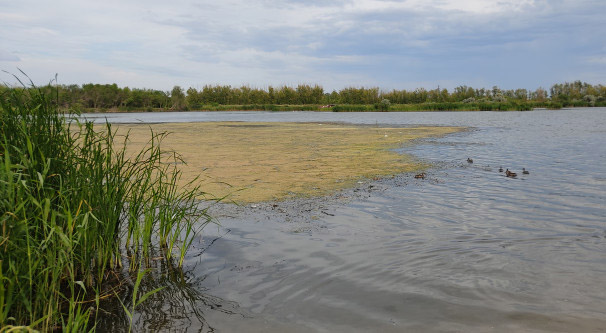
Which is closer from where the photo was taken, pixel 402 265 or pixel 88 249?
pixel 88 249

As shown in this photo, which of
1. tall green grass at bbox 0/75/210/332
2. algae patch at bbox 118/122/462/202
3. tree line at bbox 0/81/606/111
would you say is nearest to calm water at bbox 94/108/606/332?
tall green grass at bbox 0/75/210/332

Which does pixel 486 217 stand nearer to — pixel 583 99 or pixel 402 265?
pixel 402 265

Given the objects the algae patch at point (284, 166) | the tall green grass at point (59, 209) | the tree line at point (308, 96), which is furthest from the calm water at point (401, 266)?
the tree line at point (308, 96)

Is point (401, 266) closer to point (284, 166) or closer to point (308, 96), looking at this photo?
point (284, 166)

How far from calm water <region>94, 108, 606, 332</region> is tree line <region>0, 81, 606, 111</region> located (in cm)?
4751

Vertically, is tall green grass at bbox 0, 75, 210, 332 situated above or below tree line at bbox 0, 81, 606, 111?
below

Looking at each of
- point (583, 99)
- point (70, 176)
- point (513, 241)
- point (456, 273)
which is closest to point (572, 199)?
point (513, 241)

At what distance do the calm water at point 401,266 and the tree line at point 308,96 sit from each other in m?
47.5

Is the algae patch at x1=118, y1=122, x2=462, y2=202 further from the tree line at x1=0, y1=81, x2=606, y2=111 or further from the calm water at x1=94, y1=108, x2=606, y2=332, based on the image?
the tree line at x1=0, y1=81, x2=606, y2=111

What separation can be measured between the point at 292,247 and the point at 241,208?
1479 millimetres

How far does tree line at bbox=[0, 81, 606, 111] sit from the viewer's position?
186 ft

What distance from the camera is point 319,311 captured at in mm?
2748

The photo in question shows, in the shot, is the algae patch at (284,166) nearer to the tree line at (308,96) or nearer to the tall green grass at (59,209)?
the tall green grass at (59,209)

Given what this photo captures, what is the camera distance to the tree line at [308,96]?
186 ft
